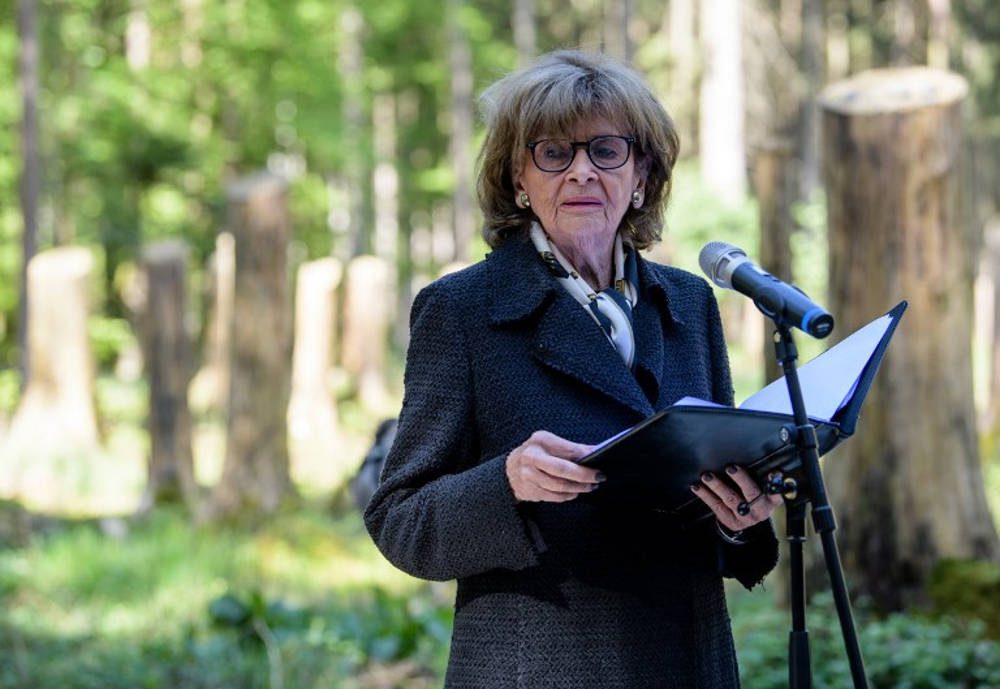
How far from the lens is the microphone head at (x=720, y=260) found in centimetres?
226

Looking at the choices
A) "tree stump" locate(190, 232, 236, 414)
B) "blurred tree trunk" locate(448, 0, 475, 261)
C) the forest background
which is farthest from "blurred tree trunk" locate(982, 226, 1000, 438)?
"blurred tree trunk" locate(448, 0, 475, 261)

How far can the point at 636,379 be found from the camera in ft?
8.68

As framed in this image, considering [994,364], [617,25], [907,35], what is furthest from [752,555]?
[907,35]

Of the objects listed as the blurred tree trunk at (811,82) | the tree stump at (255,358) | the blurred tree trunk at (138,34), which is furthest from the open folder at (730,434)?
the blurred tree trunk at (811,82)

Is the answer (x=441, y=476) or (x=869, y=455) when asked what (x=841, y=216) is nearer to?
(x=869, y=455)

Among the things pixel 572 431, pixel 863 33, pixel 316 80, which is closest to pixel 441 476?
pixel 572 431

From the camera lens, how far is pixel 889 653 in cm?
530

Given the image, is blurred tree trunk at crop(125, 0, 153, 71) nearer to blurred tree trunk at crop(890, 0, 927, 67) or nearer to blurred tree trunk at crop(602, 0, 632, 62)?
blurred tree trunk at crop(602, 0, 632, 62)

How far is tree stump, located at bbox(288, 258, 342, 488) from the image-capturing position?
14000 millimetres

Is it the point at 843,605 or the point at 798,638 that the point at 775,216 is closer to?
the point at 798,638

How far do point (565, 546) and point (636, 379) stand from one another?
331 millimetres

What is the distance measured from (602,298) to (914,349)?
140 inches

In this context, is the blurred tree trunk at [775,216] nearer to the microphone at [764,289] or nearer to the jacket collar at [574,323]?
the jacket collar at [574,323]

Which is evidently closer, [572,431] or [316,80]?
[572,431]
